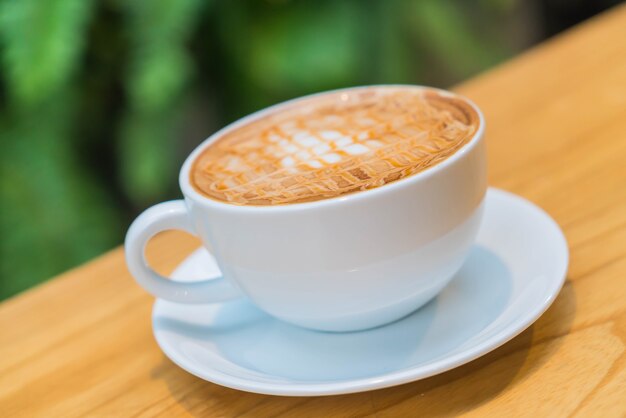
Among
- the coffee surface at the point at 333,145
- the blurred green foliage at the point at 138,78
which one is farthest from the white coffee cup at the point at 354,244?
the blurred green foliage at the point at 138,78

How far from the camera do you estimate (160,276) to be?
471mm

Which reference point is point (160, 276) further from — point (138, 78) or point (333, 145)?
point (138, 78)

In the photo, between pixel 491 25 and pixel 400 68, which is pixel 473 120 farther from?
pixel 491 25

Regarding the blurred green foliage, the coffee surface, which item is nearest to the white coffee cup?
the coffee surface

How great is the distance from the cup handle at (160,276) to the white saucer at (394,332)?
3 centimetres

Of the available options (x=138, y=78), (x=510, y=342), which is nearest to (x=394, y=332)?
(x=510, y=342)

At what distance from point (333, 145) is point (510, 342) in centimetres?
16

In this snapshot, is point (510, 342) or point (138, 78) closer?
point (510, 342)

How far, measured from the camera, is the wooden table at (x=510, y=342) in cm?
38

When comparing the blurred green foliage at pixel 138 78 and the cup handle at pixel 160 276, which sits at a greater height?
the cup handle at pixel 160 276

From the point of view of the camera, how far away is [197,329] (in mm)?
483

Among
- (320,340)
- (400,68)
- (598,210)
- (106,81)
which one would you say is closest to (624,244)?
(598,210)

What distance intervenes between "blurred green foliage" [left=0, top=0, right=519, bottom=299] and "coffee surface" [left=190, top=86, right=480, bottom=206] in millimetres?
859

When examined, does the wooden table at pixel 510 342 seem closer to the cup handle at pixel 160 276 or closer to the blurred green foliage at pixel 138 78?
the cup handle at pixel 160 276
